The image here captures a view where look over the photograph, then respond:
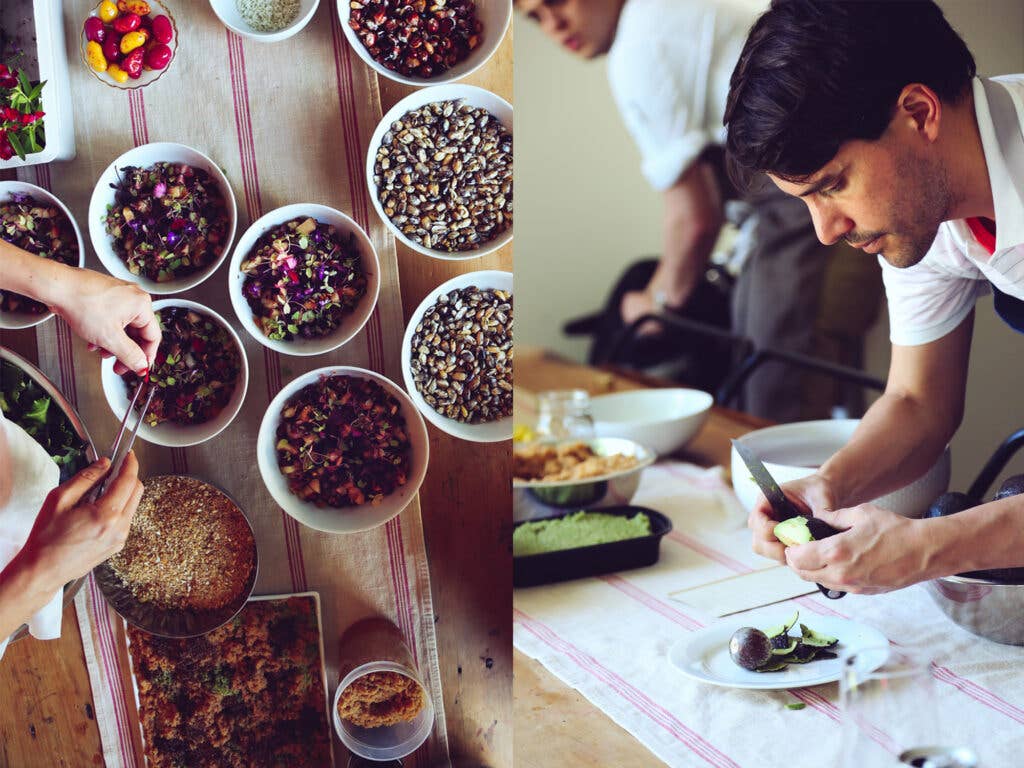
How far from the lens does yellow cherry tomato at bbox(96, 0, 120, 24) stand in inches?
39.3

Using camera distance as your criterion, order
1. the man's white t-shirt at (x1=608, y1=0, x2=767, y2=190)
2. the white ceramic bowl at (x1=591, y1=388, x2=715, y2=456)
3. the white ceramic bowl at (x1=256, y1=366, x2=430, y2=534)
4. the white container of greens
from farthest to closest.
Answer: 1. the white ceramic bowl at (x1=591, y1=388, x2=715, y2=456)
2. the man's white t-shirt at (x1=608, y1=0, x2=767, y2=190)
3. the white ceramic bowl at (x1=256, y1=366, x2=430, y2=534)
4. the white container of greens

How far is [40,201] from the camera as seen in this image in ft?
3.38

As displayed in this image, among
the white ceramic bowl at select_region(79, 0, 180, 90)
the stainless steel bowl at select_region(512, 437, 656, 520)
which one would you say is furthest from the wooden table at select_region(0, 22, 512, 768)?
the stainless steel bowl at select_region(512, 437, 656, 520)

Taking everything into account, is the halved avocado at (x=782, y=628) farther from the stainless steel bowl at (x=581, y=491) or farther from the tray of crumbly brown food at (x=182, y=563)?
the tray of crumbly brown food at (x=182, y=563)

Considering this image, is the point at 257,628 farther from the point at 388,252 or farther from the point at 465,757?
the point at 388,252

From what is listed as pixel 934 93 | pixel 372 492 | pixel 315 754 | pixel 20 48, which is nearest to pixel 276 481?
pixel 372 492

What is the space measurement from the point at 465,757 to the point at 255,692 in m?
0.30

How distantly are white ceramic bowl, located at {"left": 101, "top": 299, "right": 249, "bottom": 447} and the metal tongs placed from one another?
0.04 feet

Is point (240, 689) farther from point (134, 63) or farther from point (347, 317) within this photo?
point (134, 63)

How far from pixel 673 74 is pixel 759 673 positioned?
125 centimetres

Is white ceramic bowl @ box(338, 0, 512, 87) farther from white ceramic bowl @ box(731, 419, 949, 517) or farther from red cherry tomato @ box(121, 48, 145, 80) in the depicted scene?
white ceramic bowl @ box(731, 419, 949, 517)

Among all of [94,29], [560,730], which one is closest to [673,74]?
[94,29]

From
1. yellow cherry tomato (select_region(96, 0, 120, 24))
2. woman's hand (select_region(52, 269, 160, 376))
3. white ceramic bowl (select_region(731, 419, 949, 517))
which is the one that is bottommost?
white ceramic bowl (select_region(731, 419, 949, 517))

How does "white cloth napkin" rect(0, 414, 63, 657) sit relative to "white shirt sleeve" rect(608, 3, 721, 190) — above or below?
below
